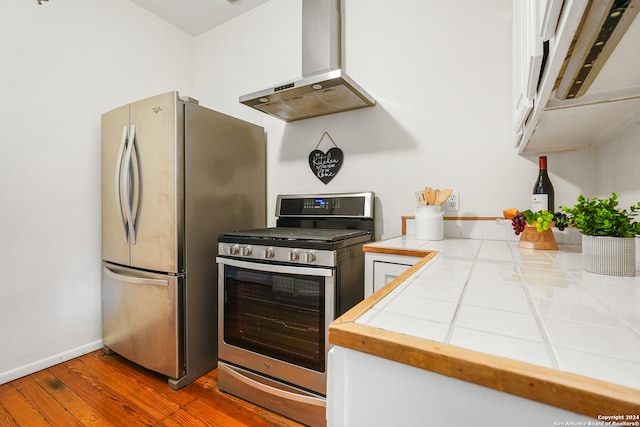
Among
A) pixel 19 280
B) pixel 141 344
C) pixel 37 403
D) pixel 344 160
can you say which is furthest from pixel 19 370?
pixel 344 160

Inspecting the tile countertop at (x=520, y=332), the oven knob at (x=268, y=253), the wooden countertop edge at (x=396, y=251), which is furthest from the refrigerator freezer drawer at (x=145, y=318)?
the tile countertop at (x=520, y=332)

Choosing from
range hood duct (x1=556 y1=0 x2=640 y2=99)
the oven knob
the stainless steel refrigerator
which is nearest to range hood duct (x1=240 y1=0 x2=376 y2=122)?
the stainless steel refrigerator

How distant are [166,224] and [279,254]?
0.76m

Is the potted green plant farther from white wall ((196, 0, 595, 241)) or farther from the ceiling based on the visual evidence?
the ceiling

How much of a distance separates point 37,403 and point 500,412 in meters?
2.28

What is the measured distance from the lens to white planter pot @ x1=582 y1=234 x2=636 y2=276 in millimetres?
783

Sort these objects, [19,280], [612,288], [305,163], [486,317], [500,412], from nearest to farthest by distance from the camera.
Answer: [500,412] → [486,317] → [612,288] → [19,280] → [305,163]

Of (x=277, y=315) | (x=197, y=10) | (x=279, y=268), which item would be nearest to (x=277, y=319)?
(x=277, y=315)

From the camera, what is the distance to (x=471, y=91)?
174 centimetres

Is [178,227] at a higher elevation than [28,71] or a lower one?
lower

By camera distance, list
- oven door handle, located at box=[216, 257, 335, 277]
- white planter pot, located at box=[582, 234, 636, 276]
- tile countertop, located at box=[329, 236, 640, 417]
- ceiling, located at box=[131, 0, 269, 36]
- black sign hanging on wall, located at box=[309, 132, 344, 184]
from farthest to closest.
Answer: ceiling, located at box=[131, 0, 269, 36] < black sign hanging on wall, located at box=[309, 132, 344, 184] < oven door handle, located at box=[216, 257, 335, 277] < white planter pot, located at box=[582, 234, 636, 276] < tile countertop, located at box=[329, 236, 640, 417]

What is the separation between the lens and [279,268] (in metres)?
1.56

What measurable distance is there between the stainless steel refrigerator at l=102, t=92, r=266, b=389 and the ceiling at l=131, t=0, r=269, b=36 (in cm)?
108

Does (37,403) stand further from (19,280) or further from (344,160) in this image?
(344,160)
